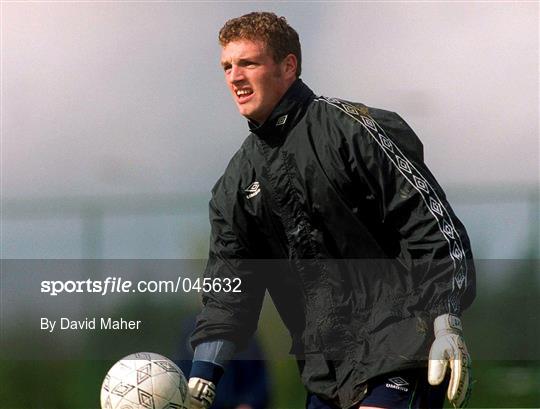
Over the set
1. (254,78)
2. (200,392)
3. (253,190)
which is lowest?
(200,392)

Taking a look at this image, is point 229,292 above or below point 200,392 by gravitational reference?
above

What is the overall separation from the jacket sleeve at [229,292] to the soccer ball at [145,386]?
0.35m

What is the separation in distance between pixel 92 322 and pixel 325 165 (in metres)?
4.44

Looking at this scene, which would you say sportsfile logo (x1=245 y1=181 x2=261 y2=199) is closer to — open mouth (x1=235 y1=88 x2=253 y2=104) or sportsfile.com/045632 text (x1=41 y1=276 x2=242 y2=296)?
open mouth (x1=235 y1=88 x2=253 y2=104)

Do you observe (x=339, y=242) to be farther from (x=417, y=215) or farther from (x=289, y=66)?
(x=289, y=66)

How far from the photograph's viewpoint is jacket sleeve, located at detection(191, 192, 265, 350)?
15.2ft

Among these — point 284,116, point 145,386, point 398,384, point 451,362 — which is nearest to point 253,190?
point 284,116

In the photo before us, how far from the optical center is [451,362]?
3865mm

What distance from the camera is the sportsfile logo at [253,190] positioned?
14.8 ft

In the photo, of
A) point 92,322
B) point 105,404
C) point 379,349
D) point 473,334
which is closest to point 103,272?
point 92,322

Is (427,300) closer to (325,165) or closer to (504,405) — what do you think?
(325,165)

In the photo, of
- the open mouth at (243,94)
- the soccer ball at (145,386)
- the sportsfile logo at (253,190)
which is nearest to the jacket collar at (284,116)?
the open mouth at (243,94)

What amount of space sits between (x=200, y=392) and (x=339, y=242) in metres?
0.92

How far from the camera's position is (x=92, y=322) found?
820 centimetres
